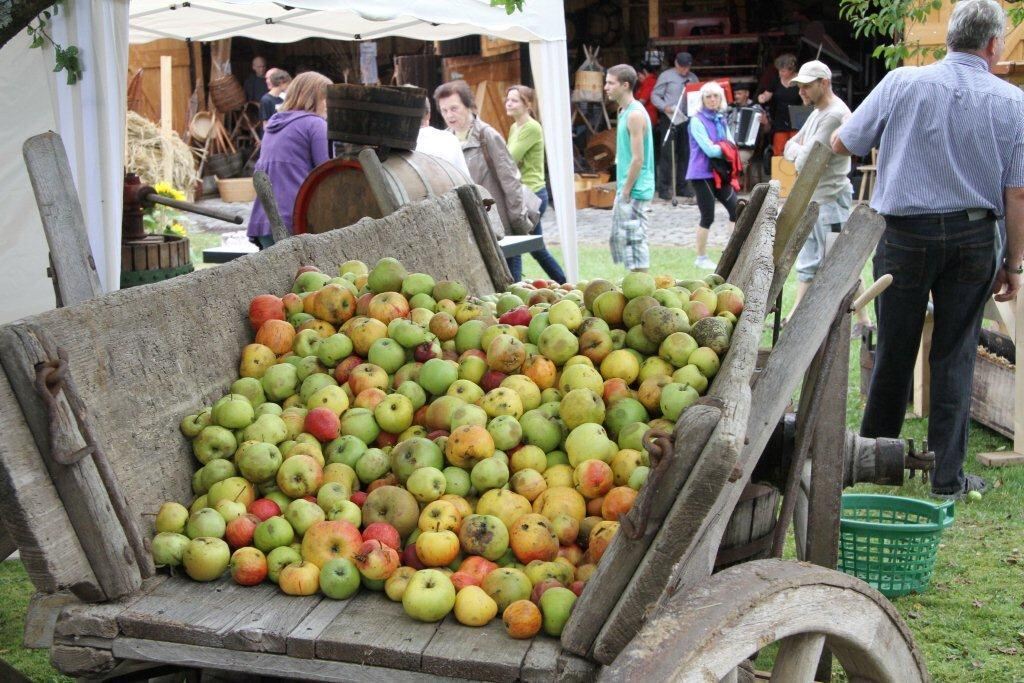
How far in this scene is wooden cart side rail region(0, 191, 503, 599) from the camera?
5.97 feet

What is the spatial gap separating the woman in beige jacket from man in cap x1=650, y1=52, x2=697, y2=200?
24.3 ft

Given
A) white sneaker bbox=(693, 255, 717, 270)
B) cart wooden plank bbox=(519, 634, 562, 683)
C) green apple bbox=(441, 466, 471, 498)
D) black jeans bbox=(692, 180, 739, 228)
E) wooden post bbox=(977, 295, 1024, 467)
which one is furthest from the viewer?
white sneaker bbox=(693, 255, 717, 270)

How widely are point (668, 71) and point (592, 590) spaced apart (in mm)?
14786

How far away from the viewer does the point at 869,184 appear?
1486 centimetres

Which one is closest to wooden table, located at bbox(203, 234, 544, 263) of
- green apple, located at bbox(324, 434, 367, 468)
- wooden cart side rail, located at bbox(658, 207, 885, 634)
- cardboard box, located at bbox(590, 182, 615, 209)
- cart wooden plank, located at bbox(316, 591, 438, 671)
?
wooden cart side rail, located at bbox(658, 207, 885, 634)

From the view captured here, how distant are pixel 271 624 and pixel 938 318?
3.78 m

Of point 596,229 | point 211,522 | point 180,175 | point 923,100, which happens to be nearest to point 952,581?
point 923,100

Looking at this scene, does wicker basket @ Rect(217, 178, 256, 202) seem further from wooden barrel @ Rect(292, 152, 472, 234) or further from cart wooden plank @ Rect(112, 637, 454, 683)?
cart wooden plank @ Rect(112, 637, 454, 683)

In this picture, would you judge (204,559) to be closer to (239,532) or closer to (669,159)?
(239,532)

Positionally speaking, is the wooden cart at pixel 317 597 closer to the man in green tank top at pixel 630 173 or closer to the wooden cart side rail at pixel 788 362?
the wooden cart side rail at pixel 788 362

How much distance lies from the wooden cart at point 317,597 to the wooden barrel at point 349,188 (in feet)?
9.10

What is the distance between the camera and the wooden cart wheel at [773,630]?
1.58m

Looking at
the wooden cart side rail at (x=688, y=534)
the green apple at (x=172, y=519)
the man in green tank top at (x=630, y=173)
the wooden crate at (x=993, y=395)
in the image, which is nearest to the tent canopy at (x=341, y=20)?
the man in green tank top at (x=630, y=173)

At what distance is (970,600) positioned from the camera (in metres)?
3.94
